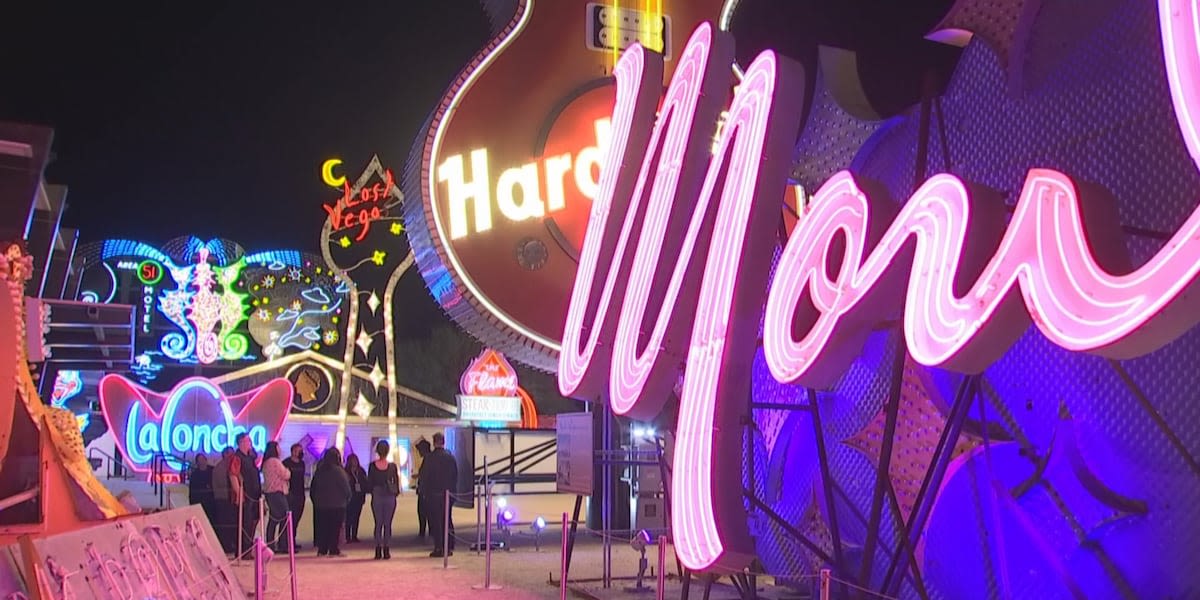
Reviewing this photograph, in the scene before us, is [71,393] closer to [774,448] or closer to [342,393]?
[342,393]

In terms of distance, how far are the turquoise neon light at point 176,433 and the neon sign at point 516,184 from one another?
19.3 m

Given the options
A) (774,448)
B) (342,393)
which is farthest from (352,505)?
(342,393)

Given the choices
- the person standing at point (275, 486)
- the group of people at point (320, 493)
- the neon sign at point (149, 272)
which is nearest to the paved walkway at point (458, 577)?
the group of people at point (320, 493)

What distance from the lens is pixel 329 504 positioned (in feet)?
49.4

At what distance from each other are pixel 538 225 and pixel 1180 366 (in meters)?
7.59

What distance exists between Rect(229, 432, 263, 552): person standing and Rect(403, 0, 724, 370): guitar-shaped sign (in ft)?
16.1

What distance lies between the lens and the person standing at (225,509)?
1534cm

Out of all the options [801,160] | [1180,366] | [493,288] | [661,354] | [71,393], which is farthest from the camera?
[71,393]

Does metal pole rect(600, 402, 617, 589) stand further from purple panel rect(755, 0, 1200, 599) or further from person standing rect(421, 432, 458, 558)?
purple panel rect(755, 0, 1200, 599)

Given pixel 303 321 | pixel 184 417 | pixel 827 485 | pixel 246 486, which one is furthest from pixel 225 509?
pixel 303 321

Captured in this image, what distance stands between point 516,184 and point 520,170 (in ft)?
0.63

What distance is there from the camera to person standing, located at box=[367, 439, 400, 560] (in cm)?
1455

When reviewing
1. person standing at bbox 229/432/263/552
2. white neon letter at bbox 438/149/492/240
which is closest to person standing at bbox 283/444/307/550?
person standing at bbox 229/432/263/552

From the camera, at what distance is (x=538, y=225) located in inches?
482
